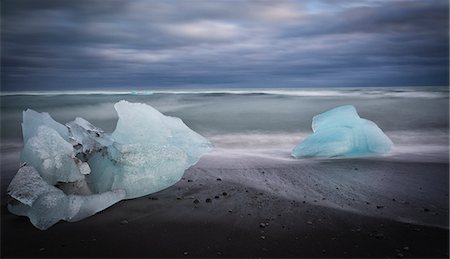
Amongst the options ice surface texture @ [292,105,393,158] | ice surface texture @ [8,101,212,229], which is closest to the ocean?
ice surface texture @ [292,105,393,158]

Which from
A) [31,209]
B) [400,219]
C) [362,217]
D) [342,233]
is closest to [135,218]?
[31,209]

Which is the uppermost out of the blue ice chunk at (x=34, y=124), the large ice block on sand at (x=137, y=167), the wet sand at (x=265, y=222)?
the blue ice chunk at (x=34, y=124)

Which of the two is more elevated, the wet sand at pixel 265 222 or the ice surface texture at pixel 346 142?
the ice surface texture at pixel 346 142

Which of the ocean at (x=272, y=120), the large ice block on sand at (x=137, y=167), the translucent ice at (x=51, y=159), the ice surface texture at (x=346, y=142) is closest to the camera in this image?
the translucent ice at (x=51, y=159)

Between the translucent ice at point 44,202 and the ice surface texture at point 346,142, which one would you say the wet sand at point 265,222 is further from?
the ice surface texture at point 346,142

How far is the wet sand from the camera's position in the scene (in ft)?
8.34

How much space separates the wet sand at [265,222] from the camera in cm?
254

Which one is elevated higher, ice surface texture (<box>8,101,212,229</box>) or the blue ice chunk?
the blue ice chunk

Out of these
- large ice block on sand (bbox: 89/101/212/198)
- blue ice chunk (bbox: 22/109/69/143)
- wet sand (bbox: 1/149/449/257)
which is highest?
blue ice chunk (bbox: 22/109/69/143)

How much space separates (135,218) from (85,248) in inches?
21.6

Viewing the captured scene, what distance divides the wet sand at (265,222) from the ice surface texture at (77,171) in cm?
12

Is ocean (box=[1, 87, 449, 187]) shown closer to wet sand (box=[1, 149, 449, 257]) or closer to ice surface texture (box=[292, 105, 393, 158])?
ice surface texture (box=[292, 105, 393, 158])

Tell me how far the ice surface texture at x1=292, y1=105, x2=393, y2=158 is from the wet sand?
1.01m

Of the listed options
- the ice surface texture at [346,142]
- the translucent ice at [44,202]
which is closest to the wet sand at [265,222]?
the translucent ice at [44,202]
